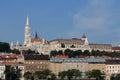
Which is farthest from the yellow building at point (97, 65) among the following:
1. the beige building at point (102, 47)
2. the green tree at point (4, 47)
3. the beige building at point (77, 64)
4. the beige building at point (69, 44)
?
the beige building at point (102, 47)

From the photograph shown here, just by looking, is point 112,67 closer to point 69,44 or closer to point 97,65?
point 97,65

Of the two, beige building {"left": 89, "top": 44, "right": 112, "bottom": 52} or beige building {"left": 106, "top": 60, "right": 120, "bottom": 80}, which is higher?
beige building {"left": 89, "top": 44, "right": 112, "bottom": 52}

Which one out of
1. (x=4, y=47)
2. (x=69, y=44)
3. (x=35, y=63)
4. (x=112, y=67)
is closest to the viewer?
(x=35, y=63)

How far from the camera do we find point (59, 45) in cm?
11881

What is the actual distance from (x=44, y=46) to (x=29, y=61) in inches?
1788

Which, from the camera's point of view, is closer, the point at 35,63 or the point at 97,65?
the point at 35,63

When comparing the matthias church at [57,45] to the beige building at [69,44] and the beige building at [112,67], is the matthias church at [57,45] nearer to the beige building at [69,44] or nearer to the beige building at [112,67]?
the beige building at [69,44]

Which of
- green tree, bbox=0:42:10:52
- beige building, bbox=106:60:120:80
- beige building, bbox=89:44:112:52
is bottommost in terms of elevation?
beige building, bbox=106:60:120:80

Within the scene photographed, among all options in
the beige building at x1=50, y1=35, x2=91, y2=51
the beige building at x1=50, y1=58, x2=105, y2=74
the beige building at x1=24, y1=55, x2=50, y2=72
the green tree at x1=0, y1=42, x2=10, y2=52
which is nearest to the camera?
the beige building at x1=24, y1=55, x2=50, y2=72

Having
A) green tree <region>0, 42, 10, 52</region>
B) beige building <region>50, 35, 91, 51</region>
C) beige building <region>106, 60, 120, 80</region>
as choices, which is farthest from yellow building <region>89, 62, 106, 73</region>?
beige building <region>50, 35, 91, 51</region>

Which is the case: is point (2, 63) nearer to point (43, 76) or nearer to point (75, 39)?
point (43, 76)

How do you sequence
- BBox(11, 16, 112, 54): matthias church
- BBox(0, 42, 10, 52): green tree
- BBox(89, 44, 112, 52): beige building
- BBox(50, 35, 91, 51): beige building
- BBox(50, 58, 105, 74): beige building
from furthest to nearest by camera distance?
1. BBox(89, 44, 112, 52): beige building
2. BBox(11, 16, 112, 54): matthias church
3. BBox(50, 35, 91, 51): beige building
4. BBox(0, 42, 10, 52): green tree
5. BBox(50, 58, 105, 74): beige building

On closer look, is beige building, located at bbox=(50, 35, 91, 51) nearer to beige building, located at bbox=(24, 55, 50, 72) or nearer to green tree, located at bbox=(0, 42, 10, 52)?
green tree, located at bbox=(0, 42, 10, 52)

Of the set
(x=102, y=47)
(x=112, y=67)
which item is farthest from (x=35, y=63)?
(x=102, y=47)
